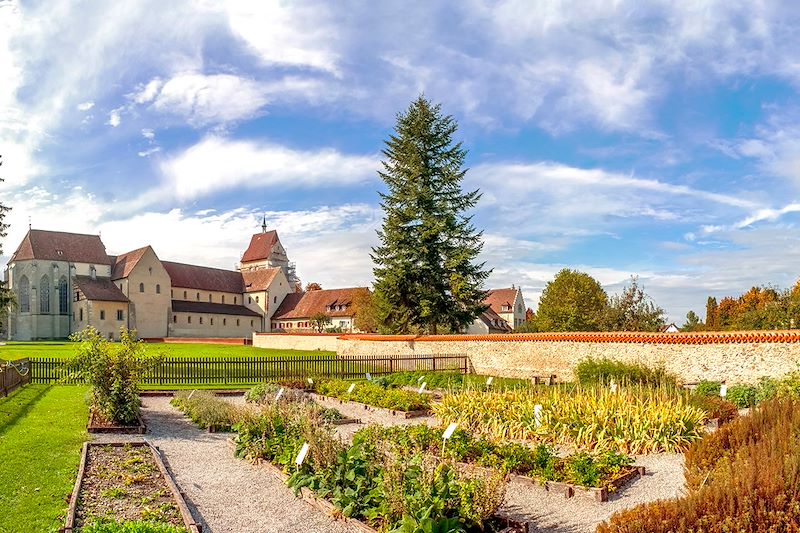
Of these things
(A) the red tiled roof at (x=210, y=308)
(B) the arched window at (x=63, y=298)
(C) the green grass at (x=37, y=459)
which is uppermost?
(B) the arched window at (x=63, y=298)

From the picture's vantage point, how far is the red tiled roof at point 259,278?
81.8 m

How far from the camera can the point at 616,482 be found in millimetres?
8453

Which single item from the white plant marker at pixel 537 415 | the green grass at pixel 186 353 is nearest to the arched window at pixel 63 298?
the green grass at pixel 186 353

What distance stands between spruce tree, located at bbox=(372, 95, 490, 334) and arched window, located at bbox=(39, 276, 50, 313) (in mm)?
49092

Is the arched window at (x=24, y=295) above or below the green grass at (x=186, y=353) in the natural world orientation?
above

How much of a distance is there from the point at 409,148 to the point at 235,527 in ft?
108

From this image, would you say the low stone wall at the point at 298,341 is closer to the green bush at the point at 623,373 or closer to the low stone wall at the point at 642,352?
the low stone wall at the point at 642,352

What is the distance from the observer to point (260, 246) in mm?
95688

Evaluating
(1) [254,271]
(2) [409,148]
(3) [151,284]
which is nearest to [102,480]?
(2) [409,148]

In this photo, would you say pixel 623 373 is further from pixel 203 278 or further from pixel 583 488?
pixel 203 278

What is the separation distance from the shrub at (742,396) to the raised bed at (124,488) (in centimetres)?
1335

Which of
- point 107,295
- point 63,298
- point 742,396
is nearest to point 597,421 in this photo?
point 742,396

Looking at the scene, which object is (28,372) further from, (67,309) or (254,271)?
(254,271)

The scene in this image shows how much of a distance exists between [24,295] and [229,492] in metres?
72.5
